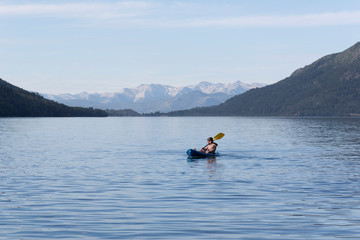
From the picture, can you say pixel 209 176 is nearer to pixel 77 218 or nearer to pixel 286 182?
pixel 286 182

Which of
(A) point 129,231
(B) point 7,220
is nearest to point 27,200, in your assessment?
(B) point 7,220

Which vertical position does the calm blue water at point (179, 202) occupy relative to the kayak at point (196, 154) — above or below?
below

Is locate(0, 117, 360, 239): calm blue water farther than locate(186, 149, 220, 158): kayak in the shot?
No

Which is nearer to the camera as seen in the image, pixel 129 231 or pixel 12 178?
pixel 129 231

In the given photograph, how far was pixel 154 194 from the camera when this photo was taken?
Answer: 96.0 ft

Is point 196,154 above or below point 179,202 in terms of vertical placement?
above

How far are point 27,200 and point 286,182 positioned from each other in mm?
16982

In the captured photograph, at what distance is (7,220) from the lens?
2184cm

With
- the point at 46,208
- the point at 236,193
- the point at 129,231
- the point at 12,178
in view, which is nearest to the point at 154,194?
the point at 236,193

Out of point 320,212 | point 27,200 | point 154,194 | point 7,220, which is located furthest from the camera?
point 154,194

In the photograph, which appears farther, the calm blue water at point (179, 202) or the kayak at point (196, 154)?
the kayak at point (196, 154)

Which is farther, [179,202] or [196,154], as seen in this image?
[196,154]

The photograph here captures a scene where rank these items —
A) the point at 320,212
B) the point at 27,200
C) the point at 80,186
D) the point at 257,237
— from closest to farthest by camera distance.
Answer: the point at 257,237, the point at 320,212, the point at 27,200, the point at 80,186

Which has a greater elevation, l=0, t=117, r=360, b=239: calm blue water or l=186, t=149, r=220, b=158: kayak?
l=186, t=149, r=220, b=158: kayak
